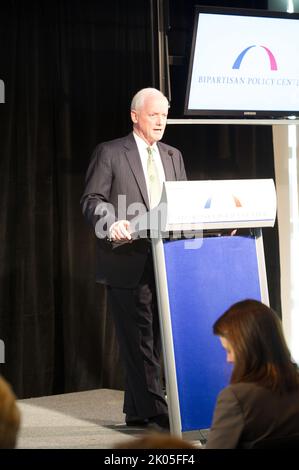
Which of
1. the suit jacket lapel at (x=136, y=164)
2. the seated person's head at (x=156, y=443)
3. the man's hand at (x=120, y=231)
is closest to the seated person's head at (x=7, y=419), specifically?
the seated person's head at (x=156, y=443)

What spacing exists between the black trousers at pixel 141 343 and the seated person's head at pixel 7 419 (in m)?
2.56

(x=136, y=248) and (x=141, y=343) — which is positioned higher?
(x=136, y=248)

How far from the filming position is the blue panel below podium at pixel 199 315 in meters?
3.53

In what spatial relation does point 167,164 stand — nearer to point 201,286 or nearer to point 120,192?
point 120,192

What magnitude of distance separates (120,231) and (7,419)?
6.99 feet

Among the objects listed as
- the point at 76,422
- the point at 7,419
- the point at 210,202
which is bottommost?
the point at 76,422

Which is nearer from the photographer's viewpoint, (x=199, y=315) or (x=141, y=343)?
(x=199, y=315)

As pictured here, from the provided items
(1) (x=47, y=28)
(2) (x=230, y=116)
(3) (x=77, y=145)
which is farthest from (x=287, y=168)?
(1) (x=47, y=28)

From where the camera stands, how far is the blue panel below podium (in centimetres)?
353

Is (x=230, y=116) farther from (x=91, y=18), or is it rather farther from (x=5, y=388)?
(x=5, y=388)

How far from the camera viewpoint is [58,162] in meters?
5.54

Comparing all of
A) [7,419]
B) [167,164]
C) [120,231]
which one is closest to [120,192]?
[167,164]

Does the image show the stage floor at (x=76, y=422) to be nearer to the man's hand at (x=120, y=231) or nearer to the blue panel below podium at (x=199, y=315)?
the blue panel below podium at (x=199, y=315)
